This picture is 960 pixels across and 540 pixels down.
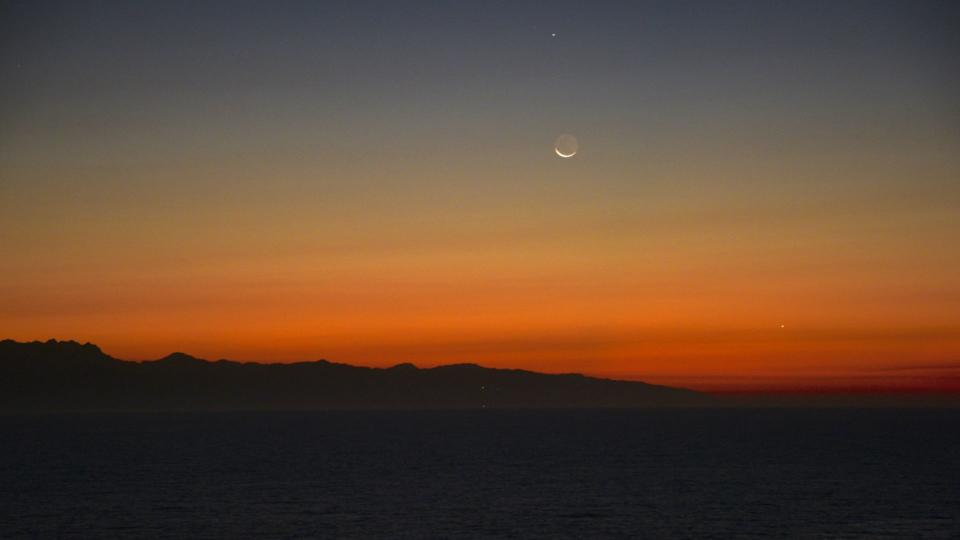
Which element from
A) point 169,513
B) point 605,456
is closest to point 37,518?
point 169,513

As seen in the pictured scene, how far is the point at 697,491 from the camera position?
112m

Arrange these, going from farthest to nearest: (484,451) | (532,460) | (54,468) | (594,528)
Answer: (484,451) < (532,460) < (54,468) < (594,528)

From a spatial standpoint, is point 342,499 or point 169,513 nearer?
point 169,513

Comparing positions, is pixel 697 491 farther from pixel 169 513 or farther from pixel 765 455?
pixel 765 455

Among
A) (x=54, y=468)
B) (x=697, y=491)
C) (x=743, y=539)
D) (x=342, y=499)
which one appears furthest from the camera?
(x=54, y=468)

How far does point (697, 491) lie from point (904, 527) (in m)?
29.3

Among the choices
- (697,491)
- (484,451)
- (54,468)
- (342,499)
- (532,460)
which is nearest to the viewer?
(342,499)

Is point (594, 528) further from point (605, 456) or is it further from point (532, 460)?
point (605, 456)

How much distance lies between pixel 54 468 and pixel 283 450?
49302 mm

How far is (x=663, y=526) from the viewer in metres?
85.6

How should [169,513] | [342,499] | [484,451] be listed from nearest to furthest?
[169,513]
[342,499]
[484,451]

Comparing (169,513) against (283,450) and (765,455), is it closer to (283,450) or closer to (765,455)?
(283,450)

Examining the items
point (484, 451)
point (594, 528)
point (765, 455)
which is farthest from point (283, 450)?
point (594, 528)

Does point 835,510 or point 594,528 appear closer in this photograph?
point 594,528
